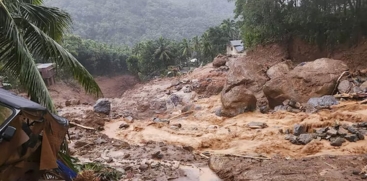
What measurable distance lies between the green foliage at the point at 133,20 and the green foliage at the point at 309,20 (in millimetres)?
44923

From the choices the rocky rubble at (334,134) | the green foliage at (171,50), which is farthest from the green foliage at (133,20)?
the rocky rubble at (334,134)

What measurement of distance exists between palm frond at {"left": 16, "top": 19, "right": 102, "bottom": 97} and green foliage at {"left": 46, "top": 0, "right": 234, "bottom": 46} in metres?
56.1

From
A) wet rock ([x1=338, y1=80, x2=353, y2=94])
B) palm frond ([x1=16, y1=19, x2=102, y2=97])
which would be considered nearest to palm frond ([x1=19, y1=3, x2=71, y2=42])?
palm frond ([x1=16, y1=19, x2=102, y2=97])

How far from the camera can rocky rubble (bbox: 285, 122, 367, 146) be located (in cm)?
931

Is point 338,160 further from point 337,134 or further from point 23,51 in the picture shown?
point 23,51

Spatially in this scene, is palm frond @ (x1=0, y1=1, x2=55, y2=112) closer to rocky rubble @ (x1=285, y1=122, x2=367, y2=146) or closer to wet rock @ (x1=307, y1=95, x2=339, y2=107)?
rocky rubble @ (x1=285, y1=122, x2=367, y2=146)

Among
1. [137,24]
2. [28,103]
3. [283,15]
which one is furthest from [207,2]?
[28,103]

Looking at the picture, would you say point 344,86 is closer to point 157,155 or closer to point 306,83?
point 306,83

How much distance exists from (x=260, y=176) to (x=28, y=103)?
4932 millimetres

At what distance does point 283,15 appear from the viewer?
20078mm

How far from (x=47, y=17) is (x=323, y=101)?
1070 centimetres

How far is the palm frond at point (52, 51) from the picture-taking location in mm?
6215

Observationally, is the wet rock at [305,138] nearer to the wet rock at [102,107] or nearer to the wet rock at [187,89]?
the wet rock at [102,107]

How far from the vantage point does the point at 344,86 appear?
13.9 meters
